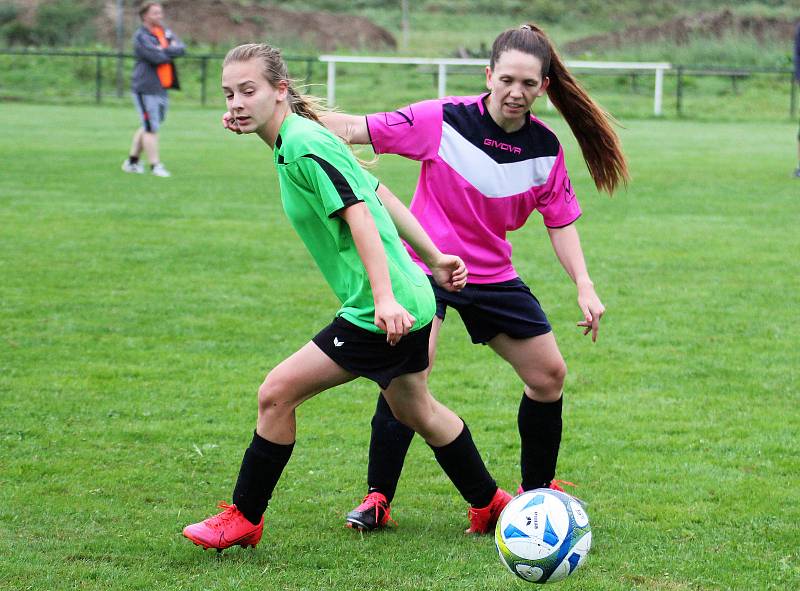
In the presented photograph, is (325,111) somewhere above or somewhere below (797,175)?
above

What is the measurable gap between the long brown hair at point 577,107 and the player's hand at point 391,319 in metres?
1.12

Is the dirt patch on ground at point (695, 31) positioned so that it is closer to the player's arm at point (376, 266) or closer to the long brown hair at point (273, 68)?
the long brown hair at point (273, 68)

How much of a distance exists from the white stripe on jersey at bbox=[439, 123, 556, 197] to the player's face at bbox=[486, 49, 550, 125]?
18 centimetres

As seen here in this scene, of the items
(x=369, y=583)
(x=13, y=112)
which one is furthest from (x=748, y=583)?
(x=13, y=112)

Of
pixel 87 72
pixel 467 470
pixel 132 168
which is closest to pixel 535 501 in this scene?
pixel 467 470

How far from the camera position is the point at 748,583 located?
3.78m

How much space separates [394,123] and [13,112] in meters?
23.1

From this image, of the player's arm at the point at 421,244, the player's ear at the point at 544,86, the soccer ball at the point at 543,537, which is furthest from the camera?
the player's ear at the point at 544,86

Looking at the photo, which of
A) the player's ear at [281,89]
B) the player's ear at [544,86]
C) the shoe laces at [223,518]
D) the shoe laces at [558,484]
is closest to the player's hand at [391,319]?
the player's ear at [281,89]

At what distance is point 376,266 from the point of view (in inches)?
140

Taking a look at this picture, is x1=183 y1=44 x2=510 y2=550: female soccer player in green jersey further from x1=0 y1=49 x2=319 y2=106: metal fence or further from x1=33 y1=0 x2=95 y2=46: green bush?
x1=33 y1=0 x2=95 y2=46: green bush

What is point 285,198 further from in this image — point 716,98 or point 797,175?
point 716,98

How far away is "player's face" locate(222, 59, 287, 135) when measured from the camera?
12.1 ft

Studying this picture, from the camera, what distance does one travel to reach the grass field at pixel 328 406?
396 centimetres
